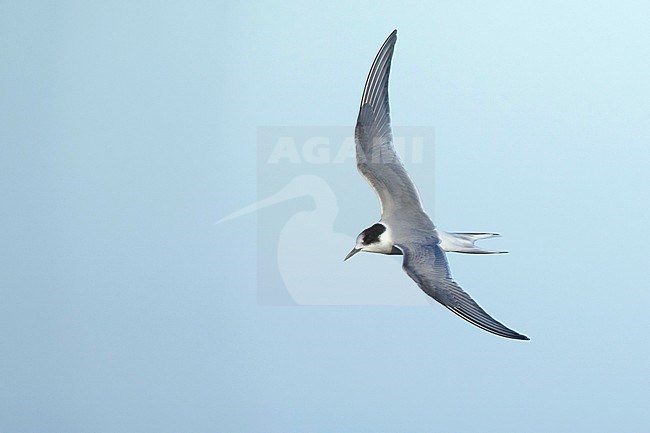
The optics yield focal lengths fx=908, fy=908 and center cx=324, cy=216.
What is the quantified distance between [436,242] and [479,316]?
47cm

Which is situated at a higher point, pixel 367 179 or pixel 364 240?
pixel 367 179

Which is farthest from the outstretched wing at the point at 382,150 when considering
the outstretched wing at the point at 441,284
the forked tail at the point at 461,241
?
the outstretched wing at the point at 441,284

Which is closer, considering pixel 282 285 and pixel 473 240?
pixel 473 240

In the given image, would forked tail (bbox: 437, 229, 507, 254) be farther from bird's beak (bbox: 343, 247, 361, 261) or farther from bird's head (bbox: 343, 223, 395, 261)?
bird's beak (bbox: 343, 247, 361, 261)

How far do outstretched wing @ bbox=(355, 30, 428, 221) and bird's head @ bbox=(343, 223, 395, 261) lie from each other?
3.6 inches

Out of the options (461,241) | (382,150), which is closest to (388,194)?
(382,150)

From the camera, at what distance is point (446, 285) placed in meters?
2.60

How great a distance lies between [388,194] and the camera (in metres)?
3.00

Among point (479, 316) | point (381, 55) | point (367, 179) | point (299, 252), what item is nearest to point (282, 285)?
point (299, 252)

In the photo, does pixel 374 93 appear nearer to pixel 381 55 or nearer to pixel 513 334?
pixel 381 55

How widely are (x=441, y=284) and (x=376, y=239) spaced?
1.22 feet

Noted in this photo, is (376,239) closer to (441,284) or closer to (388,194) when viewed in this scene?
(388,194)

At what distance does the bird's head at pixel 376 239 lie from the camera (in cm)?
291

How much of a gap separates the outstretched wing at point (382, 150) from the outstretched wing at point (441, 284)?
0.69 feet
